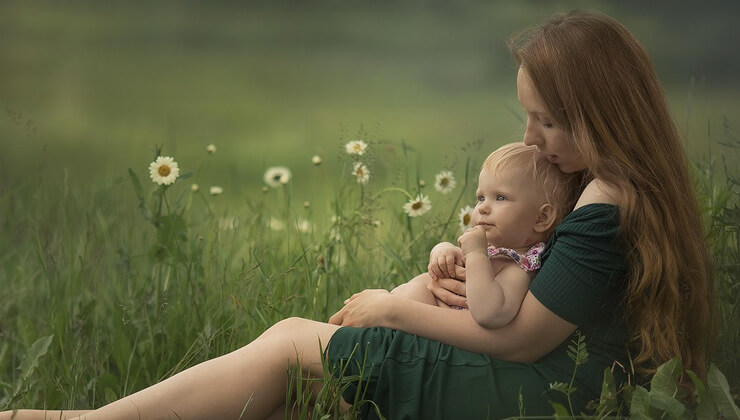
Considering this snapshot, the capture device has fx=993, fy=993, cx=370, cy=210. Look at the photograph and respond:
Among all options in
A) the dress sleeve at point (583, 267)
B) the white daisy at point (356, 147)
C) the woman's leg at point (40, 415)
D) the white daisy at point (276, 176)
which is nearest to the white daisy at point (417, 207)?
the white daisy at point (356, 147)

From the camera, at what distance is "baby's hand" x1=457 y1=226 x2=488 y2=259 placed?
2.27m

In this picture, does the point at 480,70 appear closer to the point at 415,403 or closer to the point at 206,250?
the point at 206,250

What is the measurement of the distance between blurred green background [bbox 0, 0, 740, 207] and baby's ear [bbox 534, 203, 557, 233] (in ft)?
14.3

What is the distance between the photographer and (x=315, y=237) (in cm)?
386

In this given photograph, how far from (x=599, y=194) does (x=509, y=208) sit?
0.23 metres

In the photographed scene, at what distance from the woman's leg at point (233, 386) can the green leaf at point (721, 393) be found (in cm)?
85

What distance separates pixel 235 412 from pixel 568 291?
798 millimetres

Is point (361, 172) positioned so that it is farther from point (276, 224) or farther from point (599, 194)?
point (599, 194)

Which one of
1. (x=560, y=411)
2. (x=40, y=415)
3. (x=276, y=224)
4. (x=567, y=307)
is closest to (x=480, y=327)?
(x=567, y=307)

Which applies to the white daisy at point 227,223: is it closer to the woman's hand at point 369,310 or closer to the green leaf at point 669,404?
the woman's hand at point 369,310

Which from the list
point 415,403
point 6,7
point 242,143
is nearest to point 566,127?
point 415,403

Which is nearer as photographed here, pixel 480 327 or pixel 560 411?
pixel 560 411

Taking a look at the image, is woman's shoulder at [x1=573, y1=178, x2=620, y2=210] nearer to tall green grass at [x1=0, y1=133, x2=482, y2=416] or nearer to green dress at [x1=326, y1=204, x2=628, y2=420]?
green dress at [x1=326, y1=204, x2=628, y2=420]

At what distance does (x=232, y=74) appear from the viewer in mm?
10289
